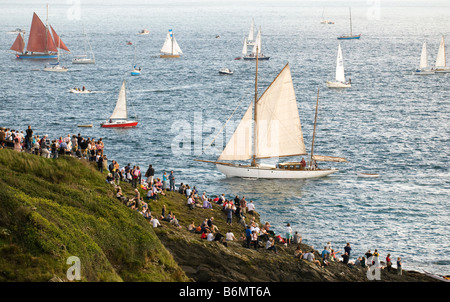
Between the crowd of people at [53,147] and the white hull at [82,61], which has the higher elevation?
the white hull at [82,61]

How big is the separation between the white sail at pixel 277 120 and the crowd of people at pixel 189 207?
18.3 meters

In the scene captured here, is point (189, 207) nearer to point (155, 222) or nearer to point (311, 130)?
point (155, 222)

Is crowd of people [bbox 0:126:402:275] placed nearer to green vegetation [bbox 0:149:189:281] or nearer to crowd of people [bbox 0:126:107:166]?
crowd of people [bbox 0:126:107:166]

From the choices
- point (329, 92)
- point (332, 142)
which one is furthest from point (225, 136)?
point (329, 92)

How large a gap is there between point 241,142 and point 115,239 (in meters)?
38.3

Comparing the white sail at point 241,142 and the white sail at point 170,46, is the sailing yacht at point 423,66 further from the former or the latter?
the white sail at point 241,142

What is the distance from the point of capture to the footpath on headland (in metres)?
31.5

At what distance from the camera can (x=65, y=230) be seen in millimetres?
33531

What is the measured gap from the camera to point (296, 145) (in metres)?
76.2

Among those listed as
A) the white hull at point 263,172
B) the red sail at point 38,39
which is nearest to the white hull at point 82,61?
the red sail at point 38,39

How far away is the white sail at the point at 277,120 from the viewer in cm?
7338

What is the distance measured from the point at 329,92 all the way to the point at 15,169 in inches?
3960
